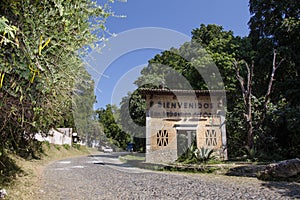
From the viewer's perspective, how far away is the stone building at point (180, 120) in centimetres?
1214

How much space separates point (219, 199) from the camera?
466 centimetres

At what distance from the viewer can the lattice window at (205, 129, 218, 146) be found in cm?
1248

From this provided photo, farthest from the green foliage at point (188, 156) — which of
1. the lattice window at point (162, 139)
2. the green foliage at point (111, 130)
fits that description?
the green foliage at point (111, 130)

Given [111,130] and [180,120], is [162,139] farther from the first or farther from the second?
[111,130]

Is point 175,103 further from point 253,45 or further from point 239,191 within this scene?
point 253,45

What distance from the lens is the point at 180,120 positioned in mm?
12648

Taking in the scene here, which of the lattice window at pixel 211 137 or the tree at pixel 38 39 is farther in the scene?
the lattice window at pixel 211 137

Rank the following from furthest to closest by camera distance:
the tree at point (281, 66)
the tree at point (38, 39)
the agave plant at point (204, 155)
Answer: the tree at point (281, 66)
the agave plant at point (204, 155)
the tree at point (38, 39)

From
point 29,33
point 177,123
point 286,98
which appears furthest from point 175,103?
point 29,33

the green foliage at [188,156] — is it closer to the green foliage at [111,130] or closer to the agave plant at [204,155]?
the agave plant at [204,155]

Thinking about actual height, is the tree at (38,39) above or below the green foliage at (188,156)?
above

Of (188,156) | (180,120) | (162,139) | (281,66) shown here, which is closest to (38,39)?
(188,156)

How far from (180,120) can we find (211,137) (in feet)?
6.21

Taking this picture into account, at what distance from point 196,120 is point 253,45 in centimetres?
1111
